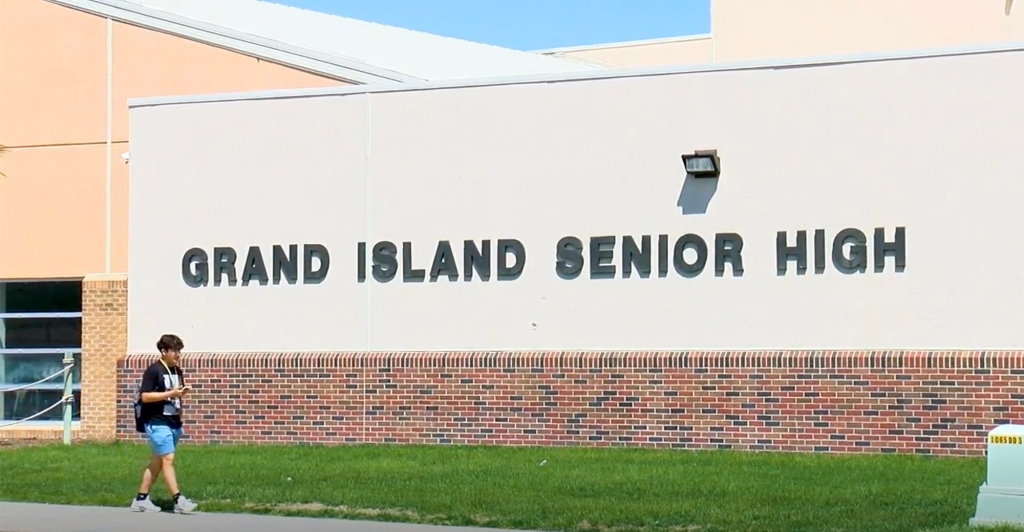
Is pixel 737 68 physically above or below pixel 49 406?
above

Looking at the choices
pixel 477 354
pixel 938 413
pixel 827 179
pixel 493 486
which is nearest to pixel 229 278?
pixel 477 354

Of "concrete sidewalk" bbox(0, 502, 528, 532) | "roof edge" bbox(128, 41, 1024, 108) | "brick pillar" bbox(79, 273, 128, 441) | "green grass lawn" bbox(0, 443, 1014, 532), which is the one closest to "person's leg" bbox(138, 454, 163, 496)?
"concrete sidewalk" bbox(0, 502, 528, 532)

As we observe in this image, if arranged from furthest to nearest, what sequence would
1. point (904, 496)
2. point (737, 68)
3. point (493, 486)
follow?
point (737, 68) < point (493, 486) < point (904, 496)

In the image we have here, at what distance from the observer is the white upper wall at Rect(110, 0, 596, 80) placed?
2727cm

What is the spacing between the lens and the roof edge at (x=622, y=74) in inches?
696

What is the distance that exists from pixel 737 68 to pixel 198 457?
26.8 ft

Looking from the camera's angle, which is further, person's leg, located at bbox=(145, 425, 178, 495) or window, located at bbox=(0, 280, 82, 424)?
window, located at bbox=(0, 280, 82, 424)

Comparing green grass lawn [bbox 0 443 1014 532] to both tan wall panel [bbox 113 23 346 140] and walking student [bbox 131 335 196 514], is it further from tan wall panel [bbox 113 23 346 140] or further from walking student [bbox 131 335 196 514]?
tan wall panel [bbox 113 23 346 140]

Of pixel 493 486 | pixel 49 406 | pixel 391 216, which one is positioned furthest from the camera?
pixel 49 406

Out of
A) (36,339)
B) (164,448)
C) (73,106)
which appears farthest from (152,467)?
(73,106)

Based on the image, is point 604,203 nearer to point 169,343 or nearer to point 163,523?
point 169,343

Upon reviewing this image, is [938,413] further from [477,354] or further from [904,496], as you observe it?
[477,354]

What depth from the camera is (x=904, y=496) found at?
14031 mm

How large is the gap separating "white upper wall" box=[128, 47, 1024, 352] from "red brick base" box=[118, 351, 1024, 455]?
27 centimetres
